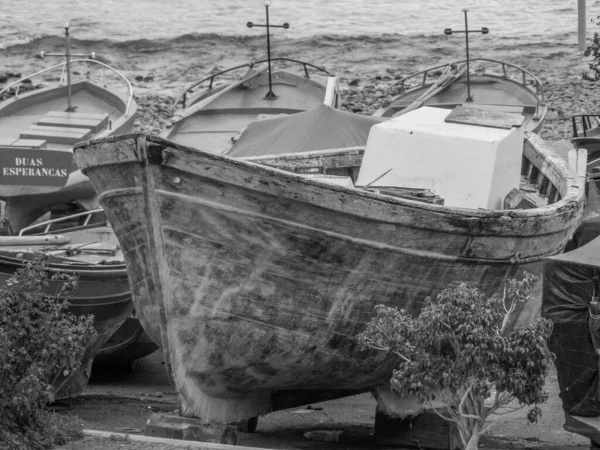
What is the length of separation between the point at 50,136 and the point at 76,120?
1487 mm

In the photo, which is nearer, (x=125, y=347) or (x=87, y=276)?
(x=87, y=276)

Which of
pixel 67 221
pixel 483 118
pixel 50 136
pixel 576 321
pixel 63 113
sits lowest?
pixel 576 321

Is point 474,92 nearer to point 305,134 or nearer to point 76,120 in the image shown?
point 305,134

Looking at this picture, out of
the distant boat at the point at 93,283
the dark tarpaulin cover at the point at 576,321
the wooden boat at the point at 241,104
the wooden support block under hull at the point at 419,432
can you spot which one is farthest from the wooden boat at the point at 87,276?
the wooden boat at the point at 241,104

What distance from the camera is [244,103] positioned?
880 inches

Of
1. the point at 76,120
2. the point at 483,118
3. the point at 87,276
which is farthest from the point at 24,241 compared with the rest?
the point at 76,120

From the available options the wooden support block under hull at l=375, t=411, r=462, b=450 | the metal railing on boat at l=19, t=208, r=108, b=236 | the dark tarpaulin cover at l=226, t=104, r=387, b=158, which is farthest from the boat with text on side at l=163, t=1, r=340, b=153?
the wooden support block under hull at l=375, t=411, r=462, b=450

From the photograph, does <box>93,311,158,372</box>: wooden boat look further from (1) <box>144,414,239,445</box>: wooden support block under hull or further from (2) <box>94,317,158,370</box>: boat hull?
(1) <box>144,414,239,445</box>: wooden support block under hull

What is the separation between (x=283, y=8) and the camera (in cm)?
3784

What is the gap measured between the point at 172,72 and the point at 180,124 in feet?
37.9

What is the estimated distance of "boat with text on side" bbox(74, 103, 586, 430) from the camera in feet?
28.7

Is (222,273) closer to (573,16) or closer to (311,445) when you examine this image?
(311,445)

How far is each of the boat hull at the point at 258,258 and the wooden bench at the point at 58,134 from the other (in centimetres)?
914

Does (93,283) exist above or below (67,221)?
below
